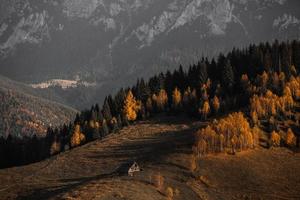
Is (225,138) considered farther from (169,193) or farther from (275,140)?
(169,193)

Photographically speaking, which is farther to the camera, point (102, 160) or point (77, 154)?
point (77, 154)

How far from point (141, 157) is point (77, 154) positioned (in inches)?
1220

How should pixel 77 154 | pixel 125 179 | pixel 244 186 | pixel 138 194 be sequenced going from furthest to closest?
1. pixel 77 154
2. pixel 244 186
3. pixel 125 179
4. pixel 138 194

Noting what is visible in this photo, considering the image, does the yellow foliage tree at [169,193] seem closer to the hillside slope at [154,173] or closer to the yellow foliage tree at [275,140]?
the hillside slope at [154,173]

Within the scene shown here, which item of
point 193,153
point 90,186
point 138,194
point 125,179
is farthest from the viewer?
point 193,153

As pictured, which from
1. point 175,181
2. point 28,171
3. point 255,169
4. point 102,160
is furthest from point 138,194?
point 28,171

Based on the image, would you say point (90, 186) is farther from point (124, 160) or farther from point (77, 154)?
point (77, 154)

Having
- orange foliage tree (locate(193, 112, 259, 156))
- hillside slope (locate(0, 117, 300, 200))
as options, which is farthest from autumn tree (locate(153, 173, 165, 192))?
orange foliage tree (locate(193, 112, 259, 156))

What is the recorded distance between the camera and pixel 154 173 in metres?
144

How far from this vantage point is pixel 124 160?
17538 cm

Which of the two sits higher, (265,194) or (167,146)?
(167,146)

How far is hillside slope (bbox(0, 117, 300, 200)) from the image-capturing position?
125256mm

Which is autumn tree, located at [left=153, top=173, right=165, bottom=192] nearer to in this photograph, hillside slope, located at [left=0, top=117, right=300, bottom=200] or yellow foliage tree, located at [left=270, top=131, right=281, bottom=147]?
hillside slope, located at [left=0, top=117, right=300, bottom=200]

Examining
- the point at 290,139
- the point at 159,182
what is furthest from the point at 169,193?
the point at 290,139
